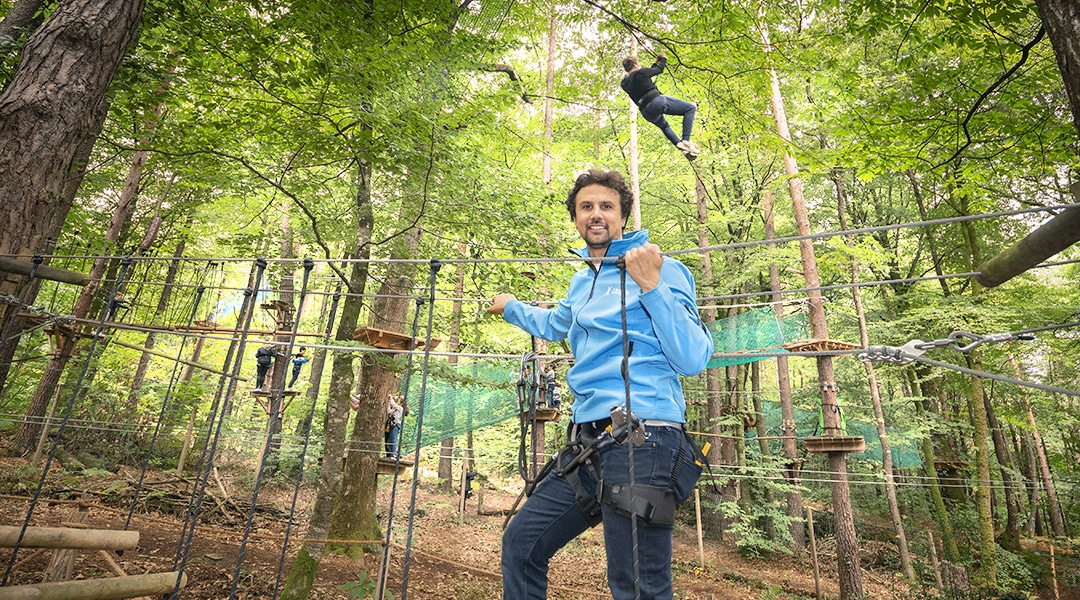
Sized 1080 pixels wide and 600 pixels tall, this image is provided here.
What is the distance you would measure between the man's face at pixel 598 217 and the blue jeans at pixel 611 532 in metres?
0.74

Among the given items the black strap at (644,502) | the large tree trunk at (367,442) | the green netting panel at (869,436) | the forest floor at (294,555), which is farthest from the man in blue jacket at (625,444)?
the green netting panel at (869,436)

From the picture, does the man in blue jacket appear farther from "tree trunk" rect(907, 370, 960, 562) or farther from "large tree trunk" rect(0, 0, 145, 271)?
"tree trunk" rect(907, 370, 960, 562)

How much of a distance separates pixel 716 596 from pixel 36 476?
33.3 ft

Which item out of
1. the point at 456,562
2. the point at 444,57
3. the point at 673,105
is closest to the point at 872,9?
the point at 673,105

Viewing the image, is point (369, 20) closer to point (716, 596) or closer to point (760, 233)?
point (716, 596)

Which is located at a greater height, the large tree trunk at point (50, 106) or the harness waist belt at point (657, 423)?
the large tree trunk at point (50, 106)

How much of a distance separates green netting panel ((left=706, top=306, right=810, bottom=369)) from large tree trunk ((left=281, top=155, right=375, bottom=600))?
563 centimetres

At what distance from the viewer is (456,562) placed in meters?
7.32

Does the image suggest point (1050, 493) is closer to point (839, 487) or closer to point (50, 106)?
point (839, 487)

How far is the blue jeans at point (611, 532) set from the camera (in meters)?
1.26

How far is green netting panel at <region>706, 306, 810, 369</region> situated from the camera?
806 centimetres

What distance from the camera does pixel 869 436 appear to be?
40.2 ft

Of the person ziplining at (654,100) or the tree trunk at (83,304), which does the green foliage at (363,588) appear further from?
the tree trunk at (83,304)

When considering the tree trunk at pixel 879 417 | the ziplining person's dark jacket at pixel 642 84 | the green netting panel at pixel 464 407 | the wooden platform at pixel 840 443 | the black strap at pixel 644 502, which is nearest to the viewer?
the black strap at pixel 644 502
